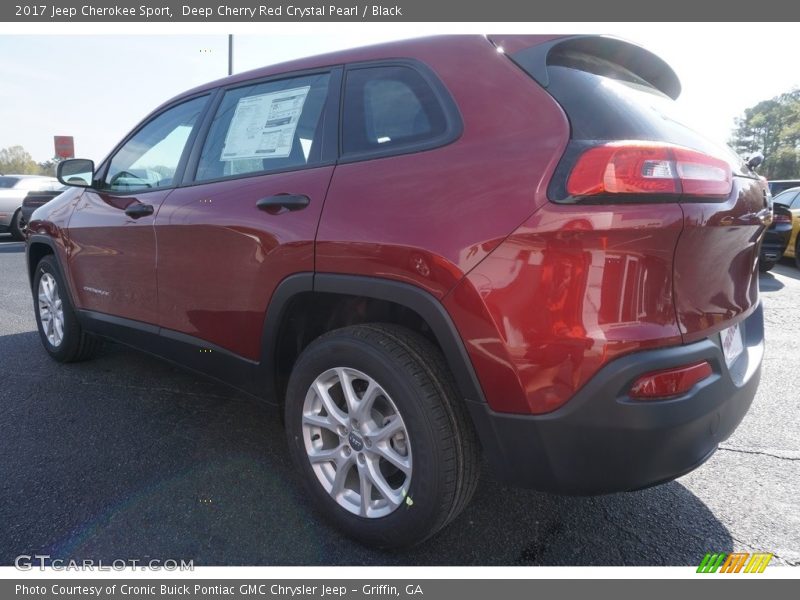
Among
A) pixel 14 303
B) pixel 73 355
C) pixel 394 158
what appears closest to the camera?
pixel 394 158

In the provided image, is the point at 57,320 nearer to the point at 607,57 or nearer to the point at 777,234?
the point at 607,57

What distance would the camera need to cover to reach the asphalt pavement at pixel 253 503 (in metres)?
1.97

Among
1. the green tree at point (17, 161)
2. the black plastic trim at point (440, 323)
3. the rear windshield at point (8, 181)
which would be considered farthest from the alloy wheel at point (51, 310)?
the green tree at point (17, 161)

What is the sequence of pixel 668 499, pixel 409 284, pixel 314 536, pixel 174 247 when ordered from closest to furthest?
pixel 409 284, pixel 314 536, pixel 668 499, pixel 174 247

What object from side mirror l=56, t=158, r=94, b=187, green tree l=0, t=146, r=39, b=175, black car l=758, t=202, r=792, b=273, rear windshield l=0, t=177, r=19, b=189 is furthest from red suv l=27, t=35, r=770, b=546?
green tree l=0, t=146, r=39, b=175

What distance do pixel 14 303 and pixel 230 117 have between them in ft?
15.7

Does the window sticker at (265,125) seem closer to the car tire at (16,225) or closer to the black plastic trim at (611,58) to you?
the black plastic trim at (611,58)

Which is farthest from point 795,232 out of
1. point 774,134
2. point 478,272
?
point 774,134

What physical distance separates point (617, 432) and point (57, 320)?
12.7 feet

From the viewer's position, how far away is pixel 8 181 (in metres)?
12.8

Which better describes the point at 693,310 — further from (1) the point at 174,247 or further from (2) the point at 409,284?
(1) the point at 174,247

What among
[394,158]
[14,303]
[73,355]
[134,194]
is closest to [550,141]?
[394,158]

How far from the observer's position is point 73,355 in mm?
3895

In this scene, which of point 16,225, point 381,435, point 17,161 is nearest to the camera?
point 381,435
